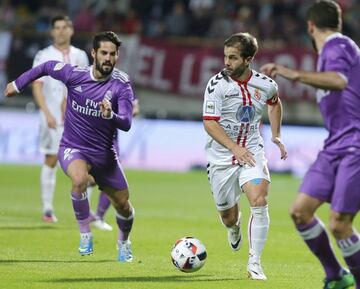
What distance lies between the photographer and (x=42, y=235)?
490 inches

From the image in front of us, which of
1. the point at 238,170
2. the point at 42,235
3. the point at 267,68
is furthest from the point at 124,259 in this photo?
the point at 267,68

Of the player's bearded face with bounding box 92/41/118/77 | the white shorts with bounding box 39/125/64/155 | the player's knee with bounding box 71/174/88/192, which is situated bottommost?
the white shorts with bounding box 39/125/64/155

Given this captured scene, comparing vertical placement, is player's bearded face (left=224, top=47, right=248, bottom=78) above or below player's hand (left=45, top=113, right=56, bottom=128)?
above

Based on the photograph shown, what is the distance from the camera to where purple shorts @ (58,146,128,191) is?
10281 millimetres

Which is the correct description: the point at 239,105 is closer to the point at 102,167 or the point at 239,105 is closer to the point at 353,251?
the point at 102,167

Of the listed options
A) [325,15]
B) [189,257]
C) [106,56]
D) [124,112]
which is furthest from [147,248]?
[325,15]

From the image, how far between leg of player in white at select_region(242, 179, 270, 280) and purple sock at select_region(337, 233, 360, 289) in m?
1.57

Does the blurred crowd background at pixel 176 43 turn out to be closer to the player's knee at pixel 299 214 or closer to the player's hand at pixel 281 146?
the player's hand at pixel 281 146

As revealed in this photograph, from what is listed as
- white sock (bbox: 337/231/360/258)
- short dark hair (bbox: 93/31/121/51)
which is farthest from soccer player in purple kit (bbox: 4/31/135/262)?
white sock (bbox: 337/231/360/258)

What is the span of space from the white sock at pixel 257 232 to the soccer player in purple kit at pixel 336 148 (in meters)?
1.42

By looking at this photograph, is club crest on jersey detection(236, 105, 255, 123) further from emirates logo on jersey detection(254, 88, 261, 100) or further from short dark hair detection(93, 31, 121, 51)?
short dark hair detection(93, 31, 121, 51)

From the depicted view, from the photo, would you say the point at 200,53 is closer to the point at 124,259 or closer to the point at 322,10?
the point at 124,259

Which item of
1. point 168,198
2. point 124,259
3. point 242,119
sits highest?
point 242,119

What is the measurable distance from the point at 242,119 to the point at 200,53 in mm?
15814
